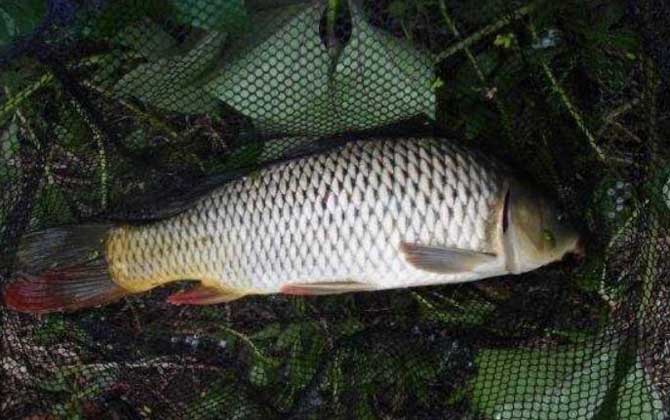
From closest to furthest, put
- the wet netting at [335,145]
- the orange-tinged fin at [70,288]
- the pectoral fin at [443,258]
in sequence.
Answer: the pectoral fin at [443,258], the wet netting at [335,145], the orange-tinged fin at [70,288]

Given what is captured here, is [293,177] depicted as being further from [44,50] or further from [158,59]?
[44,50]

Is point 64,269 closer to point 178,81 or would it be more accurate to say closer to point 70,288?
point 70,288

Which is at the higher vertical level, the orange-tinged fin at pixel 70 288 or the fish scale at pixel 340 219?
the fish scale at pixel 340 219

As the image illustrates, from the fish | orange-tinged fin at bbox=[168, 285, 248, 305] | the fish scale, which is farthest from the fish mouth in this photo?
orange-tinged fin at bbox=[168, 285, 248, 305]

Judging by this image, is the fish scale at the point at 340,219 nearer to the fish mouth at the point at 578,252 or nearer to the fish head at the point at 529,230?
the fish head at the point at 529,230

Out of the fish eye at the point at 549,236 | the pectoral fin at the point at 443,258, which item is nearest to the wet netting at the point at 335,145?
the fish eye at the point at 549,236

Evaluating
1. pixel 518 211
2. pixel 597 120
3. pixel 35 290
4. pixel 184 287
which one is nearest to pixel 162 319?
pixel 184 287
